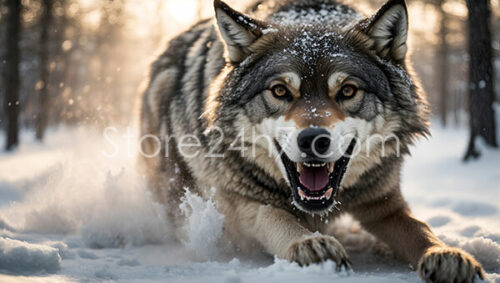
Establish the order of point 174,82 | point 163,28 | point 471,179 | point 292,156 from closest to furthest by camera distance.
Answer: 1. point 292,156
2. point 174,82
3. point 471,179
4. point 163,28

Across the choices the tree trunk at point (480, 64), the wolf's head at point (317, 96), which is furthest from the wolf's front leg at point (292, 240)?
the tree trunk at point (480, 64)

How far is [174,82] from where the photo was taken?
159 inches

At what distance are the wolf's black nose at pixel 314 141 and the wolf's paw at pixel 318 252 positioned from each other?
1.69 ft

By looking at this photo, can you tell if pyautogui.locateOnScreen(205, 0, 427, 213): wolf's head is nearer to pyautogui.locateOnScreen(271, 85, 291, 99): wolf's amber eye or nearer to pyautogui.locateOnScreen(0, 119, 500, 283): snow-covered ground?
pyautogui.locateOnScreen(271, 85, 291, 99): wolf's amber eye

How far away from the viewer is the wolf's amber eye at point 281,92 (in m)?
2.69

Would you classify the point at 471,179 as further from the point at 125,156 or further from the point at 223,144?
the point at 125,156

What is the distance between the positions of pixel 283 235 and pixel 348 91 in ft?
3.58

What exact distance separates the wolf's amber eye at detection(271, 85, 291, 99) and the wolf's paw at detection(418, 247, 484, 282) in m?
1.34

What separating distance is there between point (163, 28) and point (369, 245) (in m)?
21.2

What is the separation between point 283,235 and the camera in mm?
2547

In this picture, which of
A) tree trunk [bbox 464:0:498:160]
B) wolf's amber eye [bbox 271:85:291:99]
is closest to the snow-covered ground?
wolf's amber eye [bbox 271:85:291:99]

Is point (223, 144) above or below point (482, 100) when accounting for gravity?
below

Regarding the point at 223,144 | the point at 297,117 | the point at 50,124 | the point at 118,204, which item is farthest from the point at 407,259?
the point at 50,124

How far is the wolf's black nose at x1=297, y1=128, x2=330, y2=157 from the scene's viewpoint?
2279 millimetres
